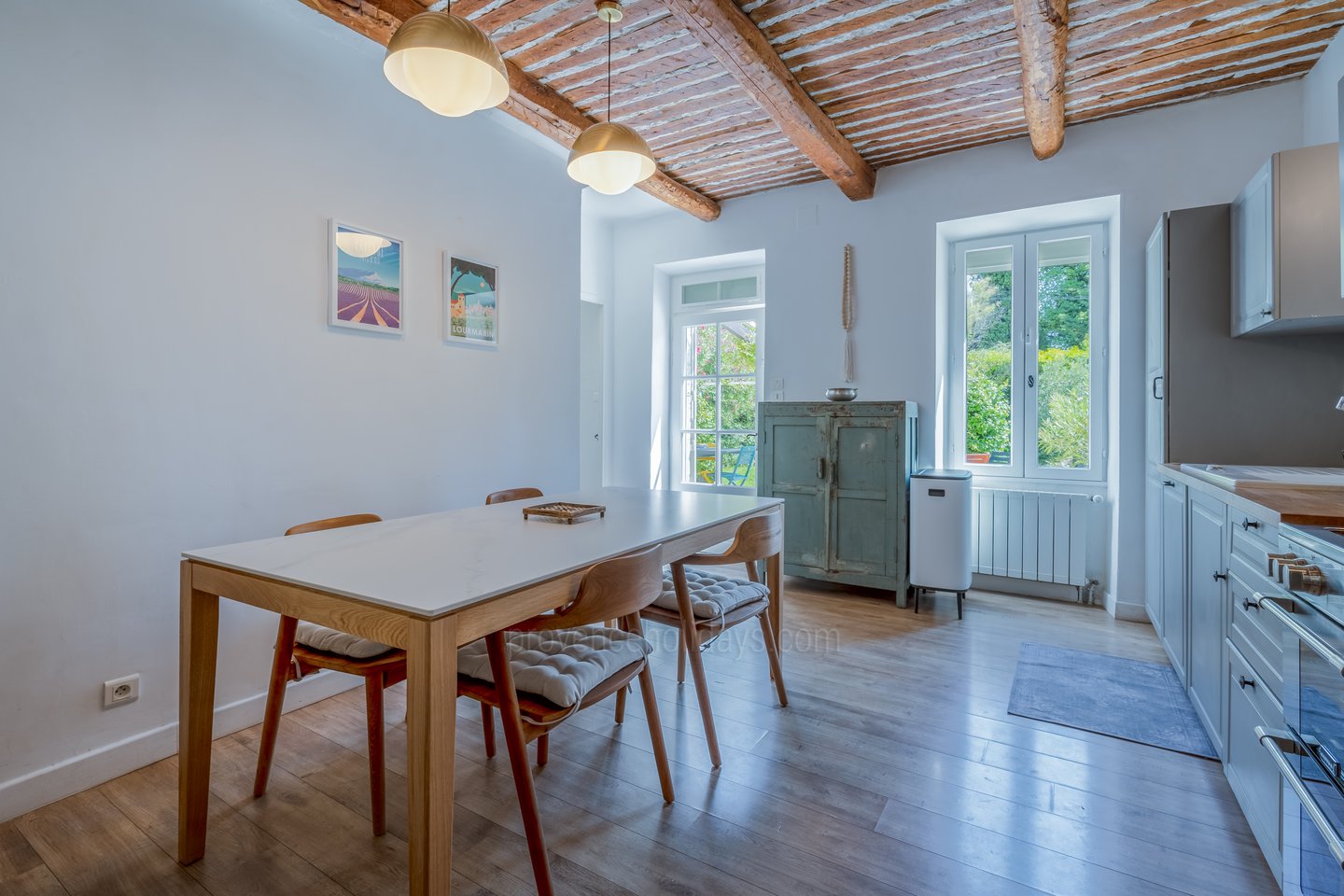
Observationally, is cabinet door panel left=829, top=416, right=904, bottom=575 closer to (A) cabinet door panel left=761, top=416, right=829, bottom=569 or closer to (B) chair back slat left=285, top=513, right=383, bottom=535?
(A) cabinet door panel left=761, top=416, right=829, bottom=569

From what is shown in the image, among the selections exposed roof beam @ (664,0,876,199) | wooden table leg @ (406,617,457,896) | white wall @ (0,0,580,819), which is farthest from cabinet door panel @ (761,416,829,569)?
wooden table leg @ (406,617,457,896)

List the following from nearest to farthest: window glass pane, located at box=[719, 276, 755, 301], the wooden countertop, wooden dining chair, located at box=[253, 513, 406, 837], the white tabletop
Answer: the white tabletop < the wooden countertop < wooden dining chair, located at box=[253, 513, 406, 837] < window glass pane, located at box=[719, 276, 755, 301]

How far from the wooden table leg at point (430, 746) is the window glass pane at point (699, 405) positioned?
4368 millimetres

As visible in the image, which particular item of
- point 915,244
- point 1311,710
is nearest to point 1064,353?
point 915,244

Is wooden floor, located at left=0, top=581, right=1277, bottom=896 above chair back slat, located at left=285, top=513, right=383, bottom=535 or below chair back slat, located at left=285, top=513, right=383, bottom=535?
below

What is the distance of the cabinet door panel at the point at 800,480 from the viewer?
13.2ft

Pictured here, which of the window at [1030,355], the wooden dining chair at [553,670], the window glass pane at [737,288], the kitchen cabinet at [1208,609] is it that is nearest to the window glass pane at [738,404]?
the window glass pane at [737,288]

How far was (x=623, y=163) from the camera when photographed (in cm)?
215

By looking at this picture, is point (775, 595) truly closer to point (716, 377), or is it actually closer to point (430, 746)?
point (430, 746)

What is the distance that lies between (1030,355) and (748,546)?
9.91 ft

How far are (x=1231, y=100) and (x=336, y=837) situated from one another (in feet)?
16.2

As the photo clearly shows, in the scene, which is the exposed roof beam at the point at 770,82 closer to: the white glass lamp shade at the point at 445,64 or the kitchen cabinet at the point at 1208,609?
the white glass lamp shade at the point at 445,64

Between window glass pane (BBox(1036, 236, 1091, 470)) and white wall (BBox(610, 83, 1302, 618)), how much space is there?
0.34 metres

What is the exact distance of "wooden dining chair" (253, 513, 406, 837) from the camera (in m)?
1.68
